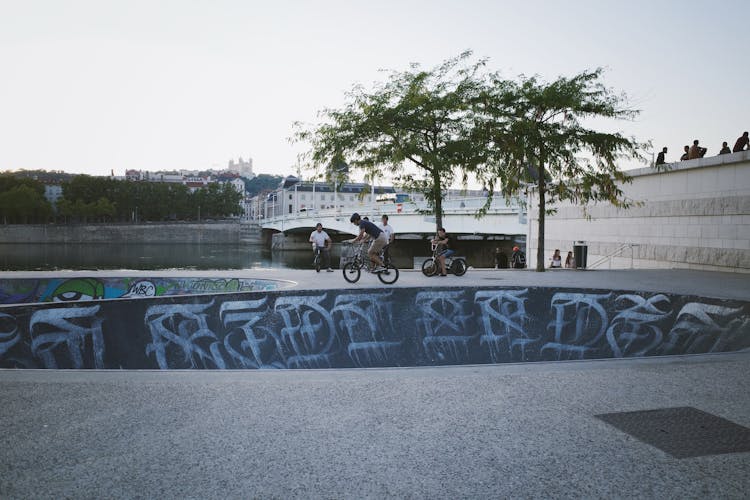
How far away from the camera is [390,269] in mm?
13891

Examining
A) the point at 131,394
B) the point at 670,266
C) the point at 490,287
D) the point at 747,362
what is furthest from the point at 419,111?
the point at 131,394

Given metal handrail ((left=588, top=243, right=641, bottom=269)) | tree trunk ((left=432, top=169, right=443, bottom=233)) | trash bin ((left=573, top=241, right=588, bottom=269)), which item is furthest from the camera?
metal handrail ((left=588, top=243, right=641, bottom=269))

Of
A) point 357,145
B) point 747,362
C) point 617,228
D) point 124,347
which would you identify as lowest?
point 124,347

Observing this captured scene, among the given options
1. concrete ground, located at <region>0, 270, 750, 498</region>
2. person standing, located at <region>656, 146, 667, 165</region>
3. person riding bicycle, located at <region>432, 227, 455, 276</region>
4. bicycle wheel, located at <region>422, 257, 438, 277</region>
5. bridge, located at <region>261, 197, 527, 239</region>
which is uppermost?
person standing, located at <region>656, 146, 667, 165</region>

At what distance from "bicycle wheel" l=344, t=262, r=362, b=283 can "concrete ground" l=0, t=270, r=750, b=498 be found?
7765 millimetres

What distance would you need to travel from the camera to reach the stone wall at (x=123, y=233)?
9644 centimetres

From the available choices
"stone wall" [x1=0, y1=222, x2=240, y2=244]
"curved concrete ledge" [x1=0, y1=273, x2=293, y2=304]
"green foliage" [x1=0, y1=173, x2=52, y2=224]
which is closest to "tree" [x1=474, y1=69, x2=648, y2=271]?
"curved concrete ledge" [x1=0, y1=273, x2=293, y2=304]

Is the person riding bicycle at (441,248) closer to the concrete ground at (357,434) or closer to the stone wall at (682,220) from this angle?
the stone wall at (682,220)

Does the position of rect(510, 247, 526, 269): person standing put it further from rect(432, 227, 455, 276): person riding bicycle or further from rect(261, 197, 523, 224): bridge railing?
rect(432, 227, 455, 276): person riding bicycle

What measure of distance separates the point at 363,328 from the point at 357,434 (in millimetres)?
7189

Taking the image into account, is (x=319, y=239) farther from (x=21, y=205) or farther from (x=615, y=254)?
(x=21, y=205)

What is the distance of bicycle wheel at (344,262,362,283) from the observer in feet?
44.7

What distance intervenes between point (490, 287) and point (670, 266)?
11711mm

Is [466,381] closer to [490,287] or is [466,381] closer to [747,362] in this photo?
[747,362]
